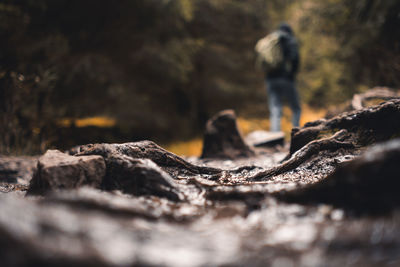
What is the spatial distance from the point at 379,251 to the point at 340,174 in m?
0.40

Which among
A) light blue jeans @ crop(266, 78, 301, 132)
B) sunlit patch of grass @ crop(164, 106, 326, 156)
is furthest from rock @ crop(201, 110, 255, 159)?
sunlit patch of grass @ crop(164, 106, 326, 156)

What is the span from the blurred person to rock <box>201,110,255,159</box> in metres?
1.68

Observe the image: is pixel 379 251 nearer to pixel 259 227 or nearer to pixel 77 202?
pixel 259 227

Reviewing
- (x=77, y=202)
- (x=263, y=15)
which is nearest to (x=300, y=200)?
(x=77, y=202)

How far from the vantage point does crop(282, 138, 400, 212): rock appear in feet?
3.87

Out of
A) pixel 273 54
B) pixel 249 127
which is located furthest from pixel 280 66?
pixel 249 127

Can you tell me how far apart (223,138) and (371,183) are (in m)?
3.07

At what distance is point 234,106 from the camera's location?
34.6 ft

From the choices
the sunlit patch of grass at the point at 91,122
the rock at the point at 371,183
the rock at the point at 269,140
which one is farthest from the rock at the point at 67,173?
the sunlit patch of grass at the point at 91,122

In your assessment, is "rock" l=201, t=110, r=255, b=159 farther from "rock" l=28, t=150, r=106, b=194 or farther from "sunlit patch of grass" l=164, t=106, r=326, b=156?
"sunlit patch of grass" l=164, t=106, r=326, b=156

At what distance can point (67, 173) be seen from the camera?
1728mm

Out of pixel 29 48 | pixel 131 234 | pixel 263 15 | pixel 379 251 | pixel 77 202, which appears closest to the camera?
pixel 379 251

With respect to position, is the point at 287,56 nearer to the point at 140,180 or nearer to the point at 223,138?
the point at 223,138

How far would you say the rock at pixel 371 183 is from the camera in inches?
46.5
